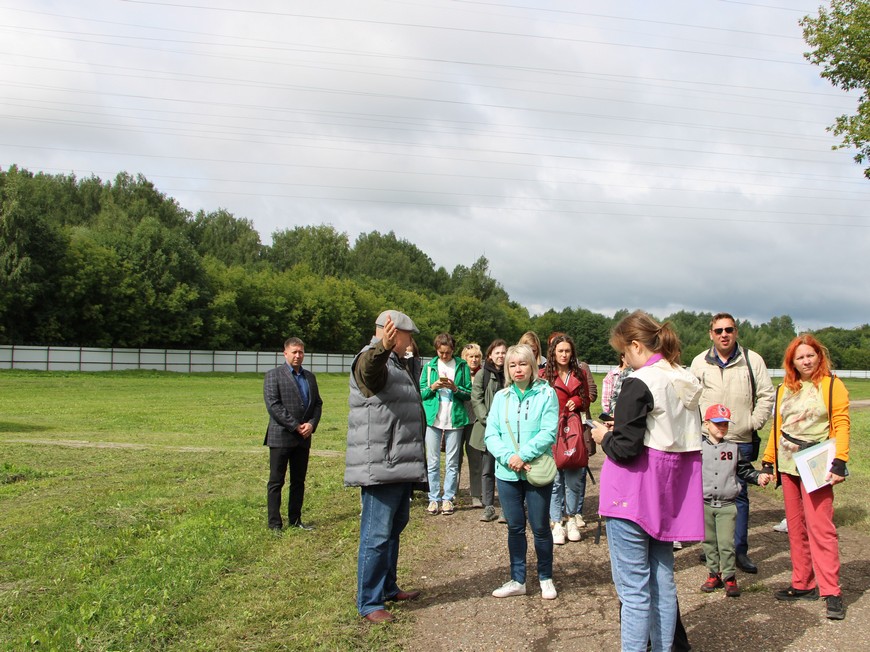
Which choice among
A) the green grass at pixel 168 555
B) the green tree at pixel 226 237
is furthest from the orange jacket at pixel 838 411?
the green tree at pixel 226 237

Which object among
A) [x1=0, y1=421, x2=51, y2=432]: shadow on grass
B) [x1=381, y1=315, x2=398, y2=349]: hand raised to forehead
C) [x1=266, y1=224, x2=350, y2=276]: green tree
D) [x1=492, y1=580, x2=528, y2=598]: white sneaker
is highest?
[x1=266, y1=224, x2=350, y2=276]: green tree

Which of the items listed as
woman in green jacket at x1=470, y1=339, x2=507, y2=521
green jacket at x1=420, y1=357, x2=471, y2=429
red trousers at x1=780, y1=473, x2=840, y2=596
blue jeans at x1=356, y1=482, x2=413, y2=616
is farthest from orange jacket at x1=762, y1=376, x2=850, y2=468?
green jacket at x1=420, y1=357, x2=471, y2=429

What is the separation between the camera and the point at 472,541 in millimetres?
7652

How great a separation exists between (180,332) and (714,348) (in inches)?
2189

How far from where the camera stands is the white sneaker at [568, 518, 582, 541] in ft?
25.0

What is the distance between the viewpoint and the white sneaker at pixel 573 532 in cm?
761

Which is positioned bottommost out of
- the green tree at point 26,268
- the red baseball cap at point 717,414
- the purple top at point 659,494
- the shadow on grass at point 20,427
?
the shadow on grass at point 20,427

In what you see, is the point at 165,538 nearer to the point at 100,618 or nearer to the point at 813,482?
the point at 100,618

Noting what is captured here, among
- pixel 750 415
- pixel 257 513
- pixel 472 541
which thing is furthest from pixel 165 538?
pixel 750 415

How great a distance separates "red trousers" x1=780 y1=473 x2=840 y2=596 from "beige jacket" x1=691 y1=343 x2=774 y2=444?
803 mm

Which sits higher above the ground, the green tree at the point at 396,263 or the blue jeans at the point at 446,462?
the green tree at the point at 396,263

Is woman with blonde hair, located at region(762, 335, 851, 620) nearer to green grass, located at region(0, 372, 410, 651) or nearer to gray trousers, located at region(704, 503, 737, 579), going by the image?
gray trousers, located at region(704, 503, 737, 579)

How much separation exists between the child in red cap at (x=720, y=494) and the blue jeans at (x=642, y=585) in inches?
67.7

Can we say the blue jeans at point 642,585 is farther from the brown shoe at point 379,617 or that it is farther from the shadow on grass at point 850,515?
the shadow on grass at point 850,515
